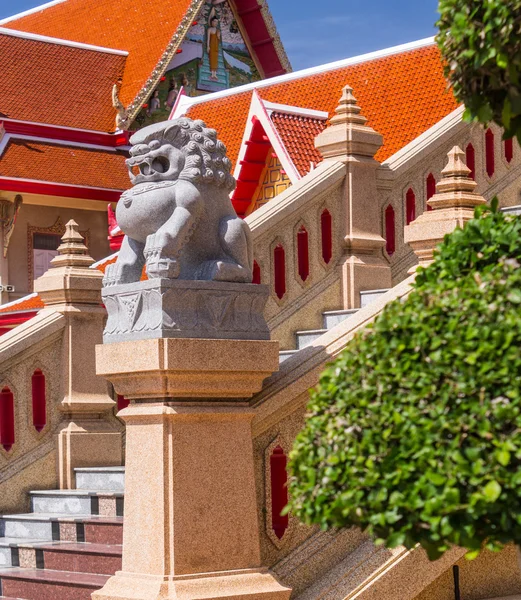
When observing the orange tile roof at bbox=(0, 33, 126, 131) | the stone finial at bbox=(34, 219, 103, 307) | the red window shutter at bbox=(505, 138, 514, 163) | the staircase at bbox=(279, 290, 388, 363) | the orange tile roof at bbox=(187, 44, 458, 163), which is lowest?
the staircase at bbox=(279, 290, 388, 363)

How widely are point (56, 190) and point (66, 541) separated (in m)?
12.1

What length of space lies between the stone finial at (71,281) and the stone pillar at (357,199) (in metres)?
2.09

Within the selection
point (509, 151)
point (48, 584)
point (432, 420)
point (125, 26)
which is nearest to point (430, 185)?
point (509, 151)

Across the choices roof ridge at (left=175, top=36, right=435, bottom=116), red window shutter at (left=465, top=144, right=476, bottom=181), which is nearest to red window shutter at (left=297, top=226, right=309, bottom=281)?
red window shutter at (left=465, top=144, right=476, bottom=181)

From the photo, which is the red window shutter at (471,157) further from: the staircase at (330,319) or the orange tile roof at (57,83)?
the orange tile roof at (57,83)

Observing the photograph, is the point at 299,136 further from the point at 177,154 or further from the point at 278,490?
the point at 278,490

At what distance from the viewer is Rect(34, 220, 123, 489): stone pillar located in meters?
10.7

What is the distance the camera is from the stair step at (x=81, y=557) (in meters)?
8.95

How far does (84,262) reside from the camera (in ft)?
36.2

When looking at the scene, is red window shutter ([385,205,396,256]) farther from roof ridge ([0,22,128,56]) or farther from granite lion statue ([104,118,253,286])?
roof ridge ([0,22,128,56])

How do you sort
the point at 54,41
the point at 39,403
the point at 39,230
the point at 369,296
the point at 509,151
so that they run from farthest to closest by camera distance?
the point at 54,41
the point at 39,230
the point at 509,151
the point at 369,296
the point at 39,403

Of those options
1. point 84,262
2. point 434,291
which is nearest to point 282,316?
point 84,262

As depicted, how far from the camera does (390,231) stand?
11.9 m

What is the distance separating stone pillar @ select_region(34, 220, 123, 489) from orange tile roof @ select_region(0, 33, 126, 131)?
37.0 ft
